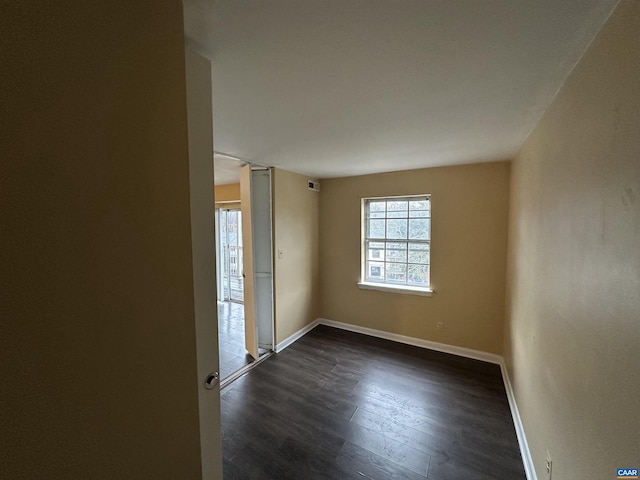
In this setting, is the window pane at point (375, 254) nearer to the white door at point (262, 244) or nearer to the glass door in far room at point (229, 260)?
the white door at point (262, 244)

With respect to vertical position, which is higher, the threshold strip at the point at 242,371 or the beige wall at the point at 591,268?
the beige wall at the point at 591,268

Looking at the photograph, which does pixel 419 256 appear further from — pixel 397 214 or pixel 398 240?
pixel 397 214

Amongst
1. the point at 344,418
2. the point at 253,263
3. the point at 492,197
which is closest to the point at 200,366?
the point at 344,418

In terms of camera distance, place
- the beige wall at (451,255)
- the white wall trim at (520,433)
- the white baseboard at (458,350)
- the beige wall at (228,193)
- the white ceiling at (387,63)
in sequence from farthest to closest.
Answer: the beige wall at (228,193), the beige wall at (451,255), the white baseboard at (458,350), the white wall trim at (520,433), the white ceiling at (387,63)

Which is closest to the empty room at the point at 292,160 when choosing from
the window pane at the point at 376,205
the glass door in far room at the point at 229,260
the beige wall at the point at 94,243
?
the beige wall at the point at 94,243

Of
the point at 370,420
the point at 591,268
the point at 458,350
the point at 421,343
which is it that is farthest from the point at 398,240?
the point at 591,268

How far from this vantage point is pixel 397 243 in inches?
136

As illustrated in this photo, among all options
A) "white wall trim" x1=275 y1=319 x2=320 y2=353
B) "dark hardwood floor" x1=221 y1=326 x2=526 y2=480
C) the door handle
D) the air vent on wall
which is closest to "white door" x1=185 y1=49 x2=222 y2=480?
the door handle

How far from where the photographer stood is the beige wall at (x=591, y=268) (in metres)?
0.73

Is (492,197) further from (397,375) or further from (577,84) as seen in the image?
(397,375)

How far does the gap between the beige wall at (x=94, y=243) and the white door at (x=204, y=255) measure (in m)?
0.30

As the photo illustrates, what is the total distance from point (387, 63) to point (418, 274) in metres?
2.77

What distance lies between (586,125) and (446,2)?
0.77 meters

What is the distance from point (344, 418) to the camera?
6.68ft
